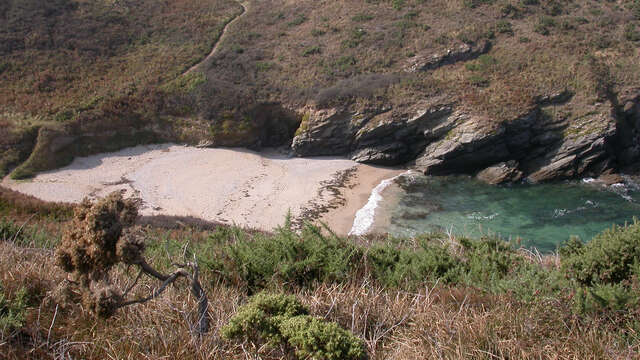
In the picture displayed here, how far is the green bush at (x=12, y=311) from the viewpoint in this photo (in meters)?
2.94

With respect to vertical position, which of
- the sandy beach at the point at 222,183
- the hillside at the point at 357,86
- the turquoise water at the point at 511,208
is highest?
the hillside at the point at 357,86

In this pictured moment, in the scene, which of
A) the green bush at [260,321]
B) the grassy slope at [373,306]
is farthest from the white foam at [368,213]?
the green bush at [260,321]

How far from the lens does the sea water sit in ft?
54.1

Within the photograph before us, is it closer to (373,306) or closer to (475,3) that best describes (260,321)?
(373,306)

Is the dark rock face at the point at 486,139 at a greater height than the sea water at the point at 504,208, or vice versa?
the dark rock face at the point at 486,139

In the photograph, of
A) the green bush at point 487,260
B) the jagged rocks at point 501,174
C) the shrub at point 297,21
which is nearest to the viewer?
the green bush at point 487,260

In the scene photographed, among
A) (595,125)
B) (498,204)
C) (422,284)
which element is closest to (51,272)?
(422,284)

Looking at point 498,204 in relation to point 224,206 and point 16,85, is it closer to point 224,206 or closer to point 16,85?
point 224,206

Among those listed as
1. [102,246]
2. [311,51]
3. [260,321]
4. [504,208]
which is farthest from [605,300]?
[311,51]

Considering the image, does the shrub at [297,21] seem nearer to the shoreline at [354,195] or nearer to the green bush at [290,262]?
the shoreline at [354,195]

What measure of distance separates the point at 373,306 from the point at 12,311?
9.44ft

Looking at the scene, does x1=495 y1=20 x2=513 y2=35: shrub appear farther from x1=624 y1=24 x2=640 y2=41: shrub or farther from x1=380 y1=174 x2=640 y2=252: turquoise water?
x1=380 y1=174 x2=640 y2=252: turquoise water

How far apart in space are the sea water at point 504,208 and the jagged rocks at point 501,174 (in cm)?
43

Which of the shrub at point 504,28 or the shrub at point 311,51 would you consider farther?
the shrub at point 311,51
